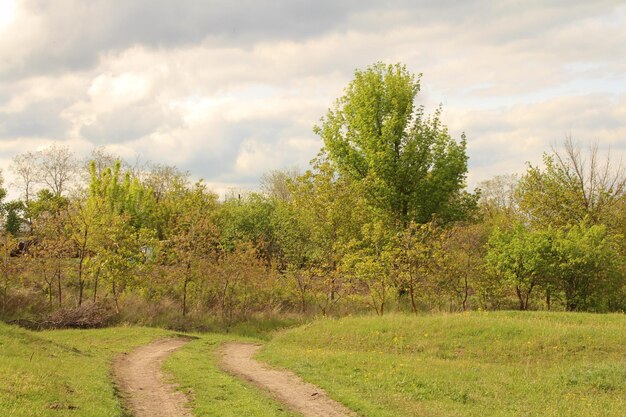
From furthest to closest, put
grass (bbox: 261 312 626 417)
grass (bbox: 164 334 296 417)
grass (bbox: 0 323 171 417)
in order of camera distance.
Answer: grass (bbox: 261 312 626 417), grass (bbox: 164 334 296 417), grass (bbox: 0 323 171 417)

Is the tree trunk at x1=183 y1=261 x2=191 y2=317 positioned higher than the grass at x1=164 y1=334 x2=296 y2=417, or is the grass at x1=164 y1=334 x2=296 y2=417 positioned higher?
the tree trunk at x1=183 y1=261 x2=191 y2=317

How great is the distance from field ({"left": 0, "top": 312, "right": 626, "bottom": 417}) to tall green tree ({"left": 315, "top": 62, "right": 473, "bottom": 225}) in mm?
15285

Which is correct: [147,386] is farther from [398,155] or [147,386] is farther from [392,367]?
[398,155]

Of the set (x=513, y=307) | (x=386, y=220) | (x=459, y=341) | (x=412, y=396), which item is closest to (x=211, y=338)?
(x=459, y=341)

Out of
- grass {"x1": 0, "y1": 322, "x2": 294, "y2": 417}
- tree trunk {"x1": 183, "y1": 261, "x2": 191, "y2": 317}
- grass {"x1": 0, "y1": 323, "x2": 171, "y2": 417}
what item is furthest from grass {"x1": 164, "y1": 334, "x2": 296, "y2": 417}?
tree trunk {"x1": 183, "y1": 261, "x2": 191, "y2": 317}

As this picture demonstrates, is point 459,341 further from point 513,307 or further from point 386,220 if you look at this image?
point 386,220

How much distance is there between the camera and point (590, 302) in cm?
3372

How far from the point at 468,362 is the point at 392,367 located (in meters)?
3.73

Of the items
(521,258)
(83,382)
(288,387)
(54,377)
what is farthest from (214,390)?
(521,258)

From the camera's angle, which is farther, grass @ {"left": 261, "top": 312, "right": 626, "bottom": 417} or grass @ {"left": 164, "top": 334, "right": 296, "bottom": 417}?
grass @ {"left": 261, "top": 312, "right": 626, "bottom": 417}

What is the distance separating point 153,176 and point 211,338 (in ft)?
200

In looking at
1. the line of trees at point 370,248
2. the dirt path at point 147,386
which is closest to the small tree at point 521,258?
the line of trees at point 370,248

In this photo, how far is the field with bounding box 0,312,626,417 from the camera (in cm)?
1373

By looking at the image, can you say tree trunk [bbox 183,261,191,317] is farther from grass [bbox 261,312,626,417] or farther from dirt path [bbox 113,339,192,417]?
dirt path [bbox 113,339,192,417]
